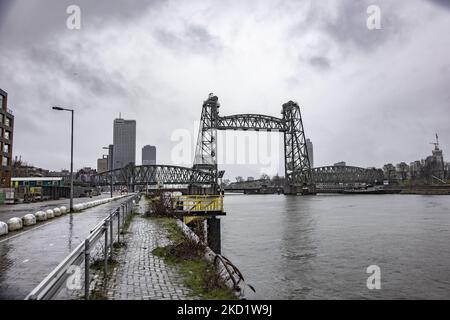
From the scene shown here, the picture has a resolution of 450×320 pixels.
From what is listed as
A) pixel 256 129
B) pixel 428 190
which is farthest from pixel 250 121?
pixel 428 190

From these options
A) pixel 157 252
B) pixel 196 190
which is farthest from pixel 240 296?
pixel 196 190

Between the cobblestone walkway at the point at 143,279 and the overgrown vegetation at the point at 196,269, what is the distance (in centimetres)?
23

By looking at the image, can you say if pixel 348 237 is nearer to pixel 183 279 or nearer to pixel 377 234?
pixel 377 234

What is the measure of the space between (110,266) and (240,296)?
379 centimetres

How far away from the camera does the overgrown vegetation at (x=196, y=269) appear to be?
22.5 feet

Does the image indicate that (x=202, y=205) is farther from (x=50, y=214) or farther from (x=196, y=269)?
(x=196, y=269)

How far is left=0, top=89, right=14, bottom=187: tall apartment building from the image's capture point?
223ft

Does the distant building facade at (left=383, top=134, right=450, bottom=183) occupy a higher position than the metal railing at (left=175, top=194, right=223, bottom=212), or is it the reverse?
the distant building facade at (left=383, top=134, right=450, bottom=183)

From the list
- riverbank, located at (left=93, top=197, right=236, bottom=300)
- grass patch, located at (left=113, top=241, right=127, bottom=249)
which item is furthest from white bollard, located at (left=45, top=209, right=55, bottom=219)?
grass patch, located at (left=113, top=241, right=127, bottom=249)

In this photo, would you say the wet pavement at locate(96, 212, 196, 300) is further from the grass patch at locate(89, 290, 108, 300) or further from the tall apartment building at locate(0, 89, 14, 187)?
the tall apartment building at locate(0, 89, 14, 187)

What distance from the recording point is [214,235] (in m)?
22.1

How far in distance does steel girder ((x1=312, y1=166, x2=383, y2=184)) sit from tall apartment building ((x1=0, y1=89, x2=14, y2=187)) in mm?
125142

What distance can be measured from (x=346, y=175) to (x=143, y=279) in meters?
183

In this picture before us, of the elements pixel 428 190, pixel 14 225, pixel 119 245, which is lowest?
pixel 428 190
